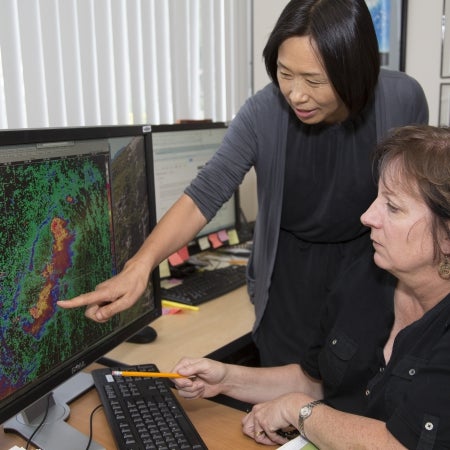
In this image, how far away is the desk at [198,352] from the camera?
1.03 m

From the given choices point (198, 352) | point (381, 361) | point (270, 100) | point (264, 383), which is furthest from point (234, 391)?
point (270, 100)

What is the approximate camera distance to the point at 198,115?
8.84ft

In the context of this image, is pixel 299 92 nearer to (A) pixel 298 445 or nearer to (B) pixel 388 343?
(B) pixel 388 343

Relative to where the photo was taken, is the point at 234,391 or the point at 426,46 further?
the point at 426,46

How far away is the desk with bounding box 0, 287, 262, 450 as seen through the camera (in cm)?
103

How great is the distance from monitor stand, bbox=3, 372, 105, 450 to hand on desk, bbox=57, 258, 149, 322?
0.19m

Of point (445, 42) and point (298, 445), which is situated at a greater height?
point (445, 42)

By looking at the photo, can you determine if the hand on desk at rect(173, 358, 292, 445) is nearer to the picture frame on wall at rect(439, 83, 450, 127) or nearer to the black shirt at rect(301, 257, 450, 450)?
the black shirt at rect(301, 257, 450, 450)

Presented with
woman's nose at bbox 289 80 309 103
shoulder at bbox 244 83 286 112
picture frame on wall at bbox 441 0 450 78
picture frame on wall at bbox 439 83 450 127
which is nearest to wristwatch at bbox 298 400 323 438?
woman's nose at bbox 289 80 309 103

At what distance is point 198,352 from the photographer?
1403 millimetres

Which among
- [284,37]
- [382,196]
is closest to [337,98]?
[284,37]

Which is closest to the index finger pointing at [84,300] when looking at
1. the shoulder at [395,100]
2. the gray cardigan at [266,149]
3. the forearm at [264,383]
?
the forearm at [264,383]

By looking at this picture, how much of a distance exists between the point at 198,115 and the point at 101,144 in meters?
1.69

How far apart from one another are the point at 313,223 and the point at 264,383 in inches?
18.6
